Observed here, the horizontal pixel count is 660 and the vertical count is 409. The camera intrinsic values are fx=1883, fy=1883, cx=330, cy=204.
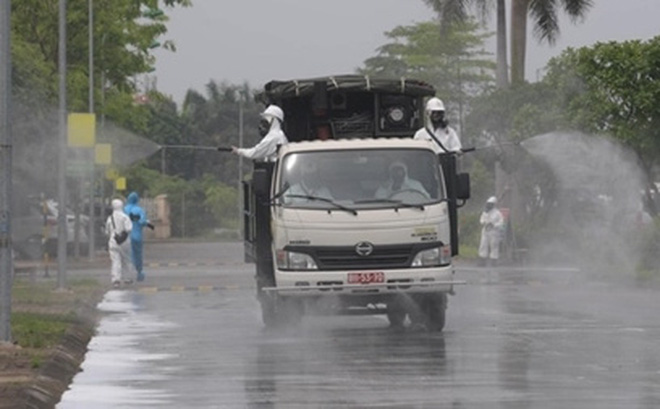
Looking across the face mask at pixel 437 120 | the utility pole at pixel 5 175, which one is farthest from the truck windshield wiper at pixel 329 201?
the utility pole at pixel 5 175

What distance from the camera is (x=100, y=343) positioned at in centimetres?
2138

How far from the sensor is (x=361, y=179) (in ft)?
73.3

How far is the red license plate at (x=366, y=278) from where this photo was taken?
2161 cm

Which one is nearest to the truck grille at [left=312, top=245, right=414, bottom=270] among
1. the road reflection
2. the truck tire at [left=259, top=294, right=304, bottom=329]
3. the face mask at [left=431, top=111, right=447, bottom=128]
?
the road reflection

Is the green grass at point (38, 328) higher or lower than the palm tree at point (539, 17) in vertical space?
lower

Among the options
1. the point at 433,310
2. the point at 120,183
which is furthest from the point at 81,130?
the point at 120,183

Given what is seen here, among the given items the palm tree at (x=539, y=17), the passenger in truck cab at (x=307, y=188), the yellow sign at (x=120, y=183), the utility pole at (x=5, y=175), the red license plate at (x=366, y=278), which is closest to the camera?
the utility pole at (x=5, y=175)

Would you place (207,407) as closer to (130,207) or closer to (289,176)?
(289,176)

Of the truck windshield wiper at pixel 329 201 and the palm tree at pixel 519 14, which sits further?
the palm tree at pixel 519 14

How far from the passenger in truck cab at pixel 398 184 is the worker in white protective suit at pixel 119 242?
13642mm

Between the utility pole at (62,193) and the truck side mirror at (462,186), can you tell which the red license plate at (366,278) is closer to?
the truck side mirror at (462,186)

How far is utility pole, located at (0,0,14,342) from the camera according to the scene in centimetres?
1872

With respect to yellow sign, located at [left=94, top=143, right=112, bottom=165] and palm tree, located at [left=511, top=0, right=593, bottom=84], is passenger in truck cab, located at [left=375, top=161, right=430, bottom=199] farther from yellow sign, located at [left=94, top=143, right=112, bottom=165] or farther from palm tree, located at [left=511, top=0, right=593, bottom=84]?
palm tree, located at [left=511, top=0, right=593, bottom=84]

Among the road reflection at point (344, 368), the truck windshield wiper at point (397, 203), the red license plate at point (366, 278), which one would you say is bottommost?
the road reflection at point (344, 368)
